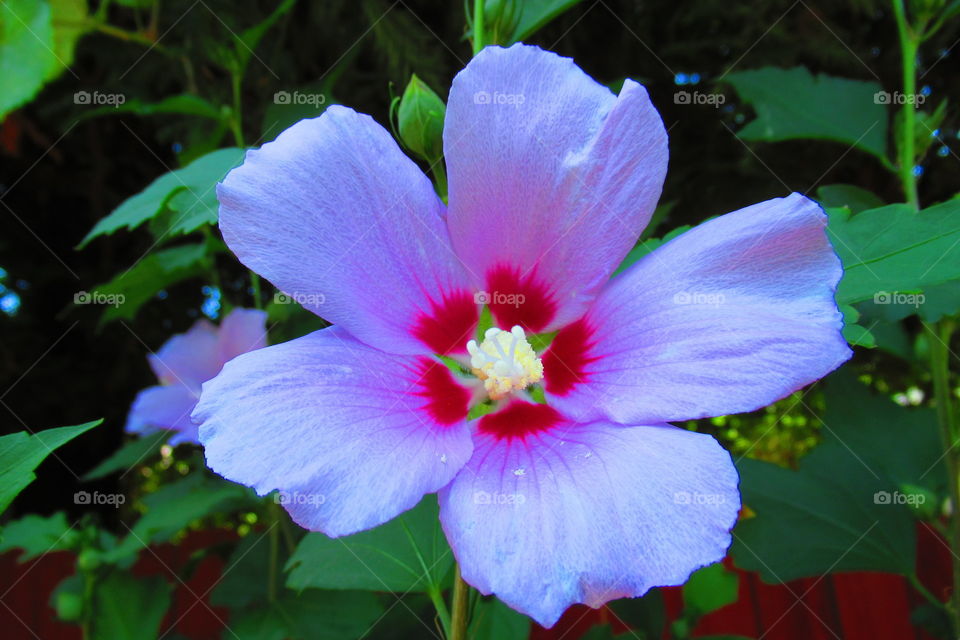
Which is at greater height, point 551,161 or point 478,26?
point 478,26

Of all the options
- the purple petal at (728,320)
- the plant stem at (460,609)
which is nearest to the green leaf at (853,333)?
the purple petal at (728,320)

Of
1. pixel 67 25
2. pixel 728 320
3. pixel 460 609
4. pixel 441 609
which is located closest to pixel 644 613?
pixel 441 609

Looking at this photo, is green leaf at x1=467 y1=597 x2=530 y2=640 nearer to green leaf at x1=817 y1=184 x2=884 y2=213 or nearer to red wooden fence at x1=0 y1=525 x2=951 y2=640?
red wooden fence at x1=0 y1=525 x2=951 y2=640

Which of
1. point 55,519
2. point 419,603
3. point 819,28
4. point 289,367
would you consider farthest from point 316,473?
point 819,28

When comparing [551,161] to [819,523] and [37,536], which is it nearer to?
[819,523]

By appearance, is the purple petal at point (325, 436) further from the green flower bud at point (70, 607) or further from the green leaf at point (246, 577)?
the green flower bud at point (70, 607)

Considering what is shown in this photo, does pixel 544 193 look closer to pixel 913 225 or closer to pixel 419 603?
pixel 913 225

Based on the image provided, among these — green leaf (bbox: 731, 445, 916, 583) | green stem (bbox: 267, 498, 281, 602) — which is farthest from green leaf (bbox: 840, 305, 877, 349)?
green stem (bbox: 267, 498, 281, 602)
